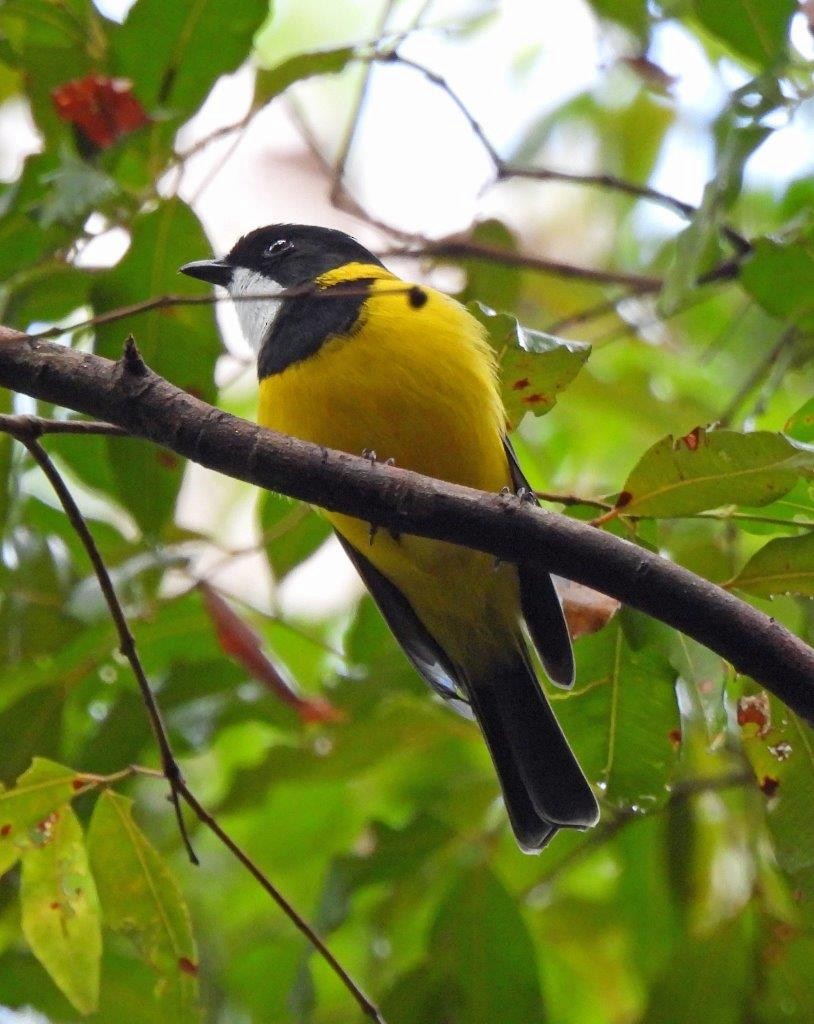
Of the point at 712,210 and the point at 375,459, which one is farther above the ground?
the point at 712,210

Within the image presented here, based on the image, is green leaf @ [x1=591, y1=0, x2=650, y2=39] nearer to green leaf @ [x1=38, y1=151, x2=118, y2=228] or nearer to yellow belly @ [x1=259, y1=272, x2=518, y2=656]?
yellow belly @ [x1=259, y1=272, x2=518, y2=656]

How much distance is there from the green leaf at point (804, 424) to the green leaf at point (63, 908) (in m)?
1.51

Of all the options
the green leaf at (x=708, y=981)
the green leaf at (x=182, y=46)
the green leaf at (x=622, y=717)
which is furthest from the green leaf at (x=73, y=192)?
the green leaf at (x=708, y=981)

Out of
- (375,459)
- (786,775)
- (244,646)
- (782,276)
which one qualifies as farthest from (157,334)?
(786,775)

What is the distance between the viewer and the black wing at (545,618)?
Result: 2807mm

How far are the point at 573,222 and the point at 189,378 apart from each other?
3.68 metres

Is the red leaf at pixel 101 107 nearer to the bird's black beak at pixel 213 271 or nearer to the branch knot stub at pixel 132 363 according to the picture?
the bird's black beak at pixel 213 271

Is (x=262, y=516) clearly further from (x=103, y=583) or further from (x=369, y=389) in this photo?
(x=103, y=583)

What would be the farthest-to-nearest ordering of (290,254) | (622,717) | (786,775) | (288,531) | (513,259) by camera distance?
1. (513,259)
2. (290,254)
3. (288,531)
4. (622,717)
5. (786,775)

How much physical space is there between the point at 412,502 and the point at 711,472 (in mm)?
691

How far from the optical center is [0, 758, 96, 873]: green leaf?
2471 mm

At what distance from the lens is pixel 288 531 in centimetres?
360

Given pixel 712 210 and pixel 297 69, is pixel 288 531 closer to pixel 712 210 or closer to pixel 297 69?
pixel 297 69

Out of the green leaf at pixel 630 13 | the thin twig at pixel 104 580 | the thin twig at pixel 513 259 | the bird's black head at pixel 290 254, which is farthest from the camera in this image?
the thin twig at pixel 513 259
